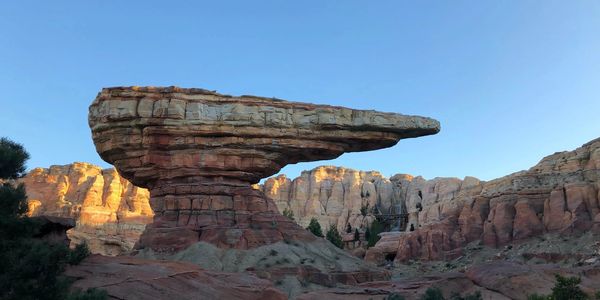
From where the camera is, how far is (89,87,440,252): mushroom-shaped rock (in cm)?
3378

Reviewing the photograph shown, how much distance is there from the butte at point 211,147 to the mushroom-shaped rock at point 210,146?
0.07 meters

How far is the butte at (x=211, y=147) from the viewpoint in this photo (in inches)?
1329

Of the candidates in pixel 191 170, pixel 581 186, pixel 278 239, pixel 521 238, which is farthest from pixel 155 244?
pixel 581 186

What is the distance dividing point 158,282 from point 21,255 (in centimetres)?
494

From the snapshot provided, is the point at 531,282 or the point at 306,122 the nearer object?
the point at 531,282

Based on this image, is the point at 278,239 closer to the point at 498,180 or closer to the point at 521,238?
the point at 521,238

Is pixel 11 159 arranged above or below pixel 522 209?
above

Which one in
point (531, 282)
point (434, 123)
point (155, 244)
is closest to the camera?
point (531, 282)

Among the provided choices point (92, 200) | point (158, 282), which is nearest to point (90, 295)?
point (158, 282)

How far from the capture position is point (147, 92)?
3466cm

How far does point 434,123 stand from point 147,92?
2213cm

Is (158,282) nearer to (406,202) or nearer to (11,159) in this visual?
(11,159)

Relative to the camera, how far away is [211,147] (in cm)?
3466

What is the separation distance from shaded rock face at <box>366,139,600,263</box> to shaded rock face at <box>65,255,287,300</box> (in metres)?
34.7
